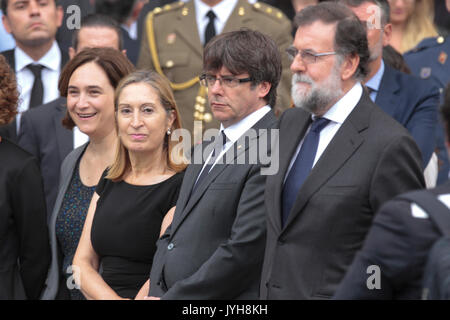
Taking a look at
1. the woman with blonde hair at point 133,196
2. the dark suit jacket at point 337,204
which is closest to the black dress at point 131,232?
the woman with blonde hair at point 133,196

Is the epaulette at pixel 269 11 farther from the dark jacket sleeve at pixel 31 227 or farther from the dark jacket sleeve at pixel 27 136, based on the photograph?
the dark jacket sleeve at pixel 31 227

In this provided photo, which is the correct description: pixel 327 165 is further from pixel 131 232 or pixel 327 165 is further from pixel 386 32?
pixel 386 32

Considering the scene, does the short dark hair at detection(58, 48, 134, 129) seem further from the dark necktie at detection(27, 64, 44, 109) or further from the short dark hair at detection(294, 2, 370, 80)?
the short dark hair at detection(294, 2, 370, 80)

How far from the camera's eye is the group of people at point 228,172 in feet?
12.1

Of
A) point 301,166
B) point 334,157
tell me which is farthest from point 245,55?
point 334,157

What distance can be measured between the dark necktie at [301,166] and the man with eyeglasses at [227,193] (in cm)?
22

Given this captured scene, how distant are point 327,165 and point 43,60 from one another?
3776 millimetres

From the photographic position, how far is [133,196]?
15.8ft

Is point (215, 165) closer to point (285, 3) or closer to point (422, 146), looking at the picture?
point (422, 146)

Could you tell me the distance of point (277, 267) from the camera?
12.6ft

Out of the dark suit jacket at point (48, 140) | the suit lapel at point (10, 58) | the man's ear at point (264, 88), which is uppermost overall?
the suit lapel at point (10, 58)
